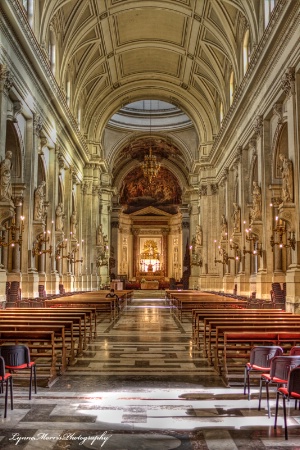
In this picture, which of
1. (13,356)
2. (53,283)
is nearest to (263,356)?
(13,356)

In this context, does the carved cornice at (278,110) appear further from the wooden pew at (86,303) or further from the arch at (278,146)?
the wooden pew at (86,303)

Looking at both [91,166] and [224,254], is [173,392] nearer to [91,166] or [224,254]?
[224,254]

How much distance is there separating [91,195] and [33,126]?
1591 cm

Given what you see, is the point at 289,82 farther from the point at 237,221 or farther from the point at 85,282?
the point at 85,282

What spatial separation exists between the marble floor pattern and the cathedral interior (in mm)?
29

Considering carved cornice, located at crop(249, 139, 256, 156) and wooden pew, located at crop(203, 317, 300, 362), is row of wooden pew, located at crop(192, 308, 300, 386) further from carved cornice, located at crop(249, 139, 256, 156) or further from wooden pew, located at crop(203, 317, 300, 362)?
carved cornice, located at crop(249, 139, 256, 156)

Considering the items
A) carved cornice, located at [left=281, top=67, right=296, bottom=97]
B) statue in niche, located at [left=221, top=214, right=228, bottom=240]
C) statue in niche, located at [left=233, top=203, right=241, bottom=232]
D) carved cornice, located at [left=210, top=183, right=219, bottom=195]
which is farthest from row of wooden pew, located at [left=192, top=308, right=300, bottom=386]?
carved cornice, located at [left=210, top=183, right=219, bottom=195]

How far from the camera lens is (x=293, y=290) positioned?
14.7 m

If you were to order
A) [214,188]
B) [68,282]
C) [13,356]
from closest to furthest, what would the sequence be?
[13,356] < [68,282] < [214,188]

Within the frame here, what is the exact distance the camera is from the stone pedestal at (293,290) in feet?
47.2

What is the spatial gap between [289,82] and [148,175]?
887 inches

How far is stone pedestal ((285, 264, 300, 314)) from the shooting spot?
47.2 ft

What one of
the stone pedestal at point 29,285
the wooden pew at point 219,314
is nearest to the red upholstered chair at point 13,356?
the wooden pew at point 219,314

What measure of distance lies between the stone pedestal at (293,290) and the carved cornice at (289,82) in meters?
5.34
